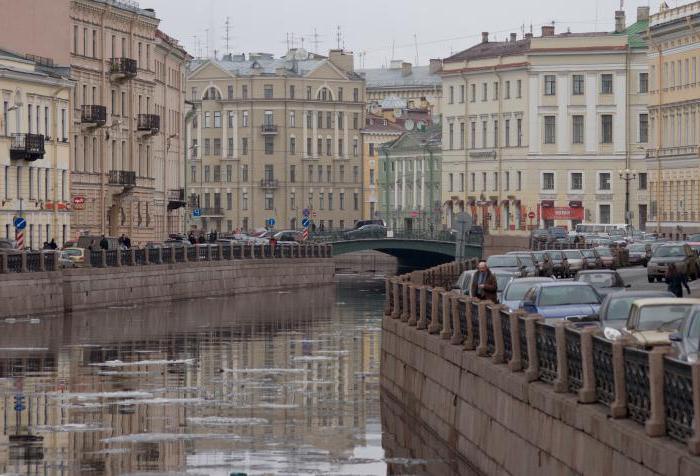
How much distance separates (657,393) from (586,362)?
3.17 meters

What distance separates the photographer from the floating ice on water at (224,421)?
119 feet

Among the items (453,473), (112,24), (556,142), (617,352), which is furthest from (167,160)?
(617,352)

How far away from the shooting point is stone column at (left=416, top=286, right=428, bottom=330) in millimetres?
38250

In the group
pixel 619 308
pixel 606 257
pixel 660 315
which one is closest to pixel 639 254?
pixel 606 257

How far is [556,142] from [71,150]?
54787 mm

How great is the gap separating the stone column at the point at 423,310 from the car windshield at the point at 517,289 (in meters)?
5.43

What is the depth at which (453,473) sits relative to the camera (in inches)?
1165

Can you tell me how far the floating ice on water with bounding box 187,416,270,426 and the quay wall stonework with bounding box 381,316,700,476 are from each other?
8.77 feet

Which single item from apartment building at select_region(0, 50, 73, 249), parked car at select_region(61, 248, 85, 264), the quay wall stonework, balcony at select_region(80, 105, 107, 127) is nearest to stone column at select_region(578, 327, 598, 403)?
the quay wall stonework

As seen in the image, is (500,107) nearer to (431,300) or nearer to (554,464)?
(431,300)

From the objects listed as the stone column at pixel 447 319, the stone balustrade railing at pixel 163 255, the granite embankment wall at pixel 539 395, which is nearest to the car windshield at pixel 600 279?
the granite embankment wall at pixel 539 395

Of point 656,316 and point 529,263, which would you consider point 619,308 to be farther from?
point 529,263

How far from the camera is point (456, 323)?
1326 inches

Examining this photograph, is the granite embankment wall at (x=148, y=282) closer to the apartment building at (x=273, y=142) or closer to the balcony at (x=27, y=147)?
the balcony at (x=27, y=147)
